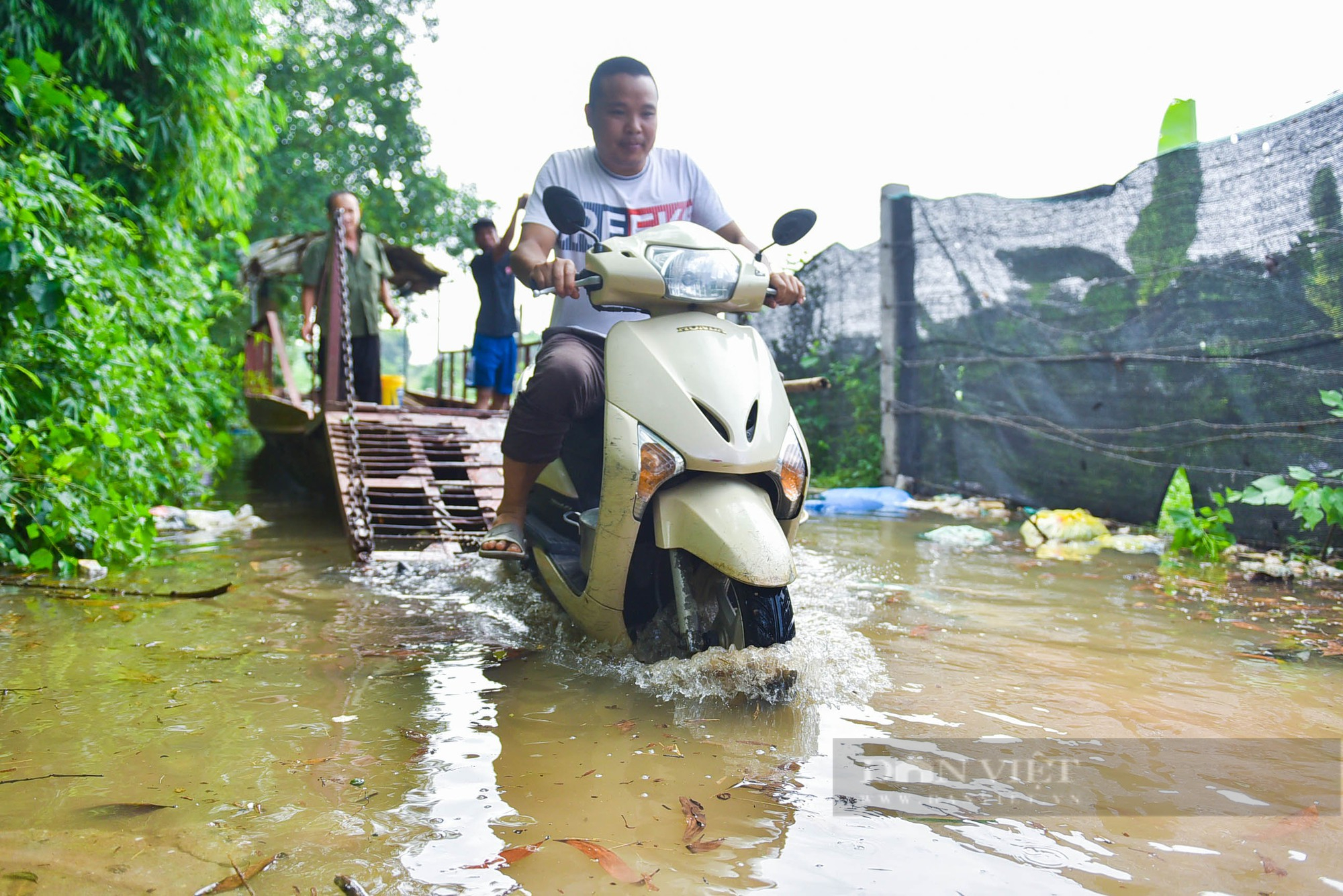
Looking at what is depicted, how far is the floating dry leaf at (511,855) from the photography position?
1.50 m

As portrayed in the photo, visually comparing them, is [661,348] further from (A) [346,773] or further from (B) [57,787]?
(B) [57,787]

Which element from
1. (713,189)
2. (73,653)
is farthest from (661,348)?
(73,653)

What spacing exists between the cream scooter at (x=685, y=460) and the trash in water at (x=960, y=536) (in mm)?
2732

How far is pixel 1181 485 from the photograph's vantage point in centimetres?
487

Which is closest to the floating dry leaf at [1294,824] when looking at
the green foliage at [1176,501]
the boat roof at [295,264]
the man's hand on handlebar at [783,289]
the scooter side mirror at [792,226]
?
the man's hand on handlebar at [783,289]

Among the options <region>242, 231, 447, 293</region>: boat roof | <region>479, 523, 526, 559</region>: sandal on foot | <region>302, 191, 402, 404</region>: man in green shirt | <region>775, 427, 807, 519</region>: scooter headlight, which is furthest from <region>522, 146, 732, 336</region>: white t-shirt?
<region>242, 231, 447, 293</region>: boat roof

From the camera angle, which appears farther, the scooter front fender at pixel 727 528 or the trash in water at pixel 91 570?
the trash in water at pixel 91 570

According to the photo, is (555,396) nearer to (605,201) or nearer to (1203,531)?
(605,201)

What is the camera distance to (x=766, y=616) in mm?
2309

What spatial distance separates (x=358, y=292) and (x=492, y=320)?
104 cm

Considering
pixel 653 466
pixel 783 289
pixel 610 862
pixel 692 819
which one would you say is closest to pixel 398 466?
pixel 783 289

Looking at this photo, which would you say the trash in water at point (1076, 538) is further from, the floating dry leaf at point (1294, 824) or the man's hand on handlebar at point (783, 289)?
the floating dry leaf at point (1294, 824)

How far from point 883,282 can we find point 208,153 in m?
4.95

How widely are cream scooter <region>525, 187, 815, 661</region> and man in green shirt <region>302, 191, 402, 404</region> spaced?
180 inches
